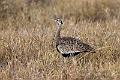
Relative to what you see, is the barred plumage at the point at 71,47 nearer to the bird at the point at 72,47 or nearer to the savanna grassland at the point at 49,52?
the bird at the point at 72,47

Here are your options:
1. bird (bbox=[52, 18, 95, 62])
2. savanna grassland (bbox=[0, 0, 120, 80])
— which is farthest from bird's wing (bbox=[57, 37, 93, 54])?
savanna grassland (bbox=[0, 0, 120, 80])

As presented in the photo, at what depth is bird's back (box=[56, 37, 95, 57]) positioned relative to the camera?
18.0 feet

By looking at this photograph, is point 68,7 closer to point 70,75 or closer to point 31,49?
point 31,49

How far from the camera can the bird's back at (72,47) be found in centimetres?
549

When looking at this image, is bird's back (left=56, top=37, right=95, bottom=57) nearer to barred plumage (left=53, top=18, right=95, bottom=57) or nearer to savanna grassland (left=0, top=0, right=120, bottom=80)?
barred plumage (left=53, top=18, right=95, bottom=57)

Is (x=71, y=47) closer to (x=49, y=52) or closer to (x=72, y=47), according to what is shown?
(x=72, y=47)

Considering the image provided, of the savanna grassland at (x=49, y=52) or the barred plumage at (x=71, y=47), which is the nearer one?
the savanna grassland at (x=49, y=52)

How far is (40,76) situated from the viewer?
486cm

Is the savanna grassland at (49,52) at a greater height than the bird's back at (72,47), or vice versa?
the bird's back at (72,47)

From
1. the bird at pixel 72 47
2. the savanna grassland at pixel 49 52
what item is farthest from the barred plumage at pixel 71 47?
the savanna grassland at pixel 49 52

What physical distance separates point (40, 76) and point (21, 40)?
185 centimetres

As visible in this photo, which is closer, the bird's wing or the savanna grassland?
the savanna grassland

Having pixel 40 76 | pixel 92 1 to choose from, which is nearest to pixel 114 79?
pixel 40 76

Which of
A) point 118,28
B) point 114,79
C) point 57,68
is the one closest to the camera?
point 114,79
